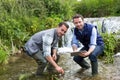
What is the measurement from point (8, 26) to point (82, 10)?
9881mm

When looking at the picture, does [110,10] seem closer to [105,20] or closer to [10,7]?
[105,20]

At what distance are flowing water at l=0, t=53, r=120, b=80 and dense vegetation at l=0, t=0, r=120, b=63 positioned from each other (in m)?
0.70

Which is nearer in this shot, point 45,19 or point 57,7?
point 45,19

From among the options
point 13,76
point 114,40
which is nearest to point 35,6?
point 114,40

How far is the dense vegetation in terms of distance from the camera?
12.3m

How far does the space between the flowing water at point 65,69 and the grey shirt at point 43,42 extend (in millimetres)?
799

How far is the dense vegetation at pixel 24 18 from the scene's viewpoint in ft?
40.2

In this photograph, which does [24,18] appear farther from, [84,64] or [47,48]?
[47,48]

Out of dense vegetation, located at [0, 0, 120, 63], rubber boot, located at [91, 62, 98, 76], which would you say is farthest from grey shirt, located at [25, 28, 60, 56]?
dense vegetation, located at [0, 0, 120, 63]

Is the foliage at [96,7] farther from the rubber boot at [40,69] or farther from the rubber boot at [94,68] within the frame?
the rubber boot at [40,69]

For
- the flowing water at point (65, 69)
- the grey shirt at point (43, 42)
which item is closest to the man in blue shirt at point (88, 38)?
the flowing water at point (65, 69)

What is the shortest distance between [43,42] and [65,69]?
1993 mm

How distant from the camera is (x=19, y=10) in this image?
13.7 m

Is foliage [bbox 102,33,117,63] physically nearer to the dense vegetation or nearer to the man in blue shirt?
the man in blue shirt
